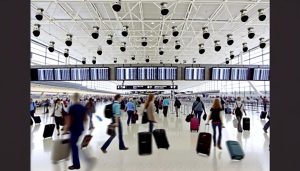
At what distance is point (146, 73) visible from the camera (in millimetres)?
14508

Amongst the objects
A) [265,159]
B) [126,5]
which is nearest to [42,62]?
[126,5]

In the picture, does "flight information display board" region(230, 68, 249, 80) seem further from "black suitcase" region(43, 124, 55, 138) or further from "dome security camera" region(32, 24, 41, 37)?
"dome security camera" region(32, 24, 41, 37)

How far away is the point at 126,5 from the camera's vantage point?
16703mm

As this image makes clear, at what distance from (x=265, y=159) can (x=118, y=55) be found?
103 ft

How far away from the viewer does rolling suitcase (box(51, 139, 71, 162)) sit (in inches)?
227

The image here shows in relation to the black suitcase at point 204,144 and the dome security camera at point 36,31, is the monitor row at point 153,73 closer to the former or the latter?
the dome security camera at point 36,31

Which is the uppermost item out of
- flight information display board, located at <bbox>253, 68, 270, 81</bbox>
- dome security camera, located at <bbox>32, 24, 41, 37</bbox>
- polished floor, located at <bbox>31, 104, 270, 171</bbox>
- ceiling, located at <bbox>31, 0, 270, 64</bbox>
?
ceiling, located at <bbox>31, 0, 270, 64</bbox>

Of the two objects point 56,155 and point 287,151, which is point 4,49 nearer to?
point 287,151

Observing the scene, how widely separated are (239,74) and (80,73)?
979 centimetres

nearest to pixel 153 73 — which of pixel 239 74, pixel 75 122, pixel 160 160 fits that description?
pixel 239 74

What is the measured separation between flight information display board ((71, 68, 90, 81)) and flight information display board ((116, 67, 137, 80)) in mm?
2032

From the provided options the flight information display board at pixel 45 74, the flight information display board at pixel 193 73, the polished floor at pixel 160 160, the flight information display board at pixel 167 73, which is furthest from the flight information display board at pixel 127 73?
the polished floor at pixel 160 160

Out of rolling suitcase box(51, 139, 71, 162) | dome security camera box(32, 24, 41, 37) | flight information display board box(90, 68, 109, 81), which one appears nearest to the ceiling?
dome security camera box(32, 24, 41, 37)

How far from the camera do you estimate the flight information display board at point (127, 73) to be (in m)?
14.5
